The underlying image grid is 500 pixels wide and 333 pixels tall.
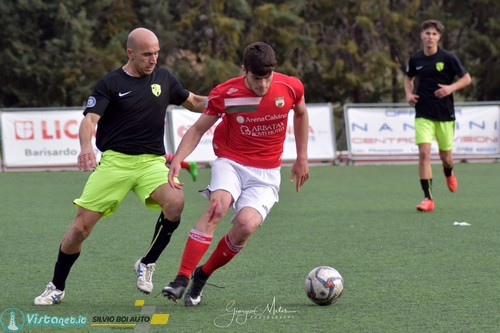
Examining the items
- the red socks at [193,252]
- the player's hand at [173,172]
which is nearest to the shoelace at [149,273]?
the red socks at [193,252]

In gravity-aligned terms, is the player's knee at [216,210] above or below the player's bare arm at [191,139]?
below

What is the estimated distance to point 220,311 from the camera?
241 inches

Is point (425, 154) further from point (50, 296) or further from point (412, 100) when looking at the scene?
point (50, 296)

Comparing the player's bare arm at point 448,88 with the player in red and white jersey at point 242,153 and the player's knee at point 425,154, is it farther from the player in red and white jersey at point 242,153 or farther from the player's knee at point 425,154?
the player in red and white jersey at point 242,153

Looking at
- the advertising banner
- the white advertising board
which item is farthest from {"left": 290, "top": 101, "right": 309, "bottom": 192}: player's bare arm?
the white advertising board

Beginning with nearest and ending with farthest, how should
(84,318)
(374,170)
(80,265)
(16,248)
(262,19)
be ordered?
(84,318) → (80,265) → (16,248) → (374,170) → (262,19)

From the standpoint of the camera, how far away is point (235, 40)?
112 feet

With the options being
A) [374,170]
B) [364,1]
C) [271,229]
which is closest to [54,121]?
[374,170]

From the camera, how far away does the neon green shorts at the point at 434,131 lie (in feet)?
39.3

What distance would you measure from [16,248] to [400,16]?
27205mm

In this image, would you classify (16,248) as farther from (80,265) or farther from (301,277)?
(301,277)

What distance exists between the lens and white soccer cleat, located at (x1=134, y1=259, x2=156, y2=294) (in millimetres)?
6602

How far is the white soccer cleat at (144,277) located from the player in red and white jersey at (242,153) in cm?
35

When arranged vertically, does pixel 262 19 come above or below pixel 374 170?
above
